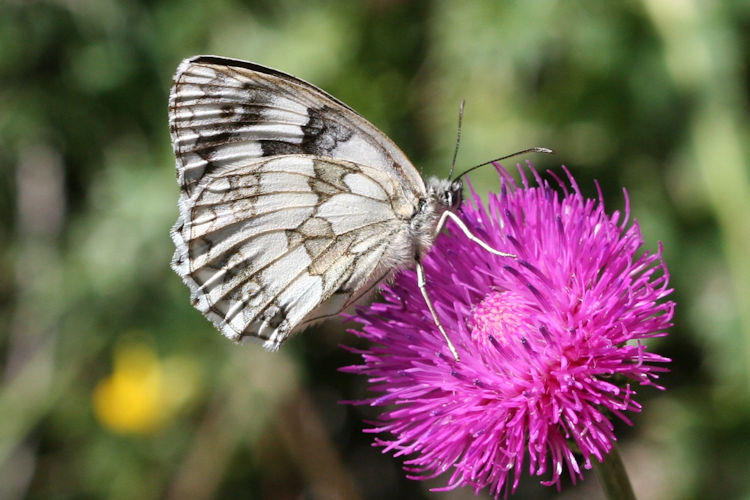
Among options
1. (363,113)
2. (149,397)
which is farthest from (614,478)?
(149,397)

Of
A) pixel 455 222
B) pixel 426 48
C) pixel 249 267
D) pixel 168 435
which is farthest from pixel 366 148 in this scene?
pixel 168 435

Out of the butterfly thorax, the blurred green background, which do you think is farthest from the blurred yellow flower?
the butterfly thorax

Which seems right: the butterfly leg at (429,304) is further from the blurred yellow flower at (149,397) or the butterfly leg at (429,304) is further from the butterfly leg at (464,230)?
the blurred yellow flower at (149,397)

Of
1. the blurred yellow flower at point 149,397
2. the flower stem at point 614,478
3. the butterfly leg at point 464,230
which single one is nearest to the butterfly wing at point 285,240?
the butterfly leg at point 464,230

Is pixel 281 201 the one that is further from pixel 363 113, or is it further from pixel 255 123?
pixel 363 113

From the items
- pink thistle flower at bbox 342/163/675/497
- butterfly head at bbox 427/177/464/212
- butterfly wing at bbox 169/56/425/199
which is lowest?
pink thistle flower at bbox 342/163/675/497

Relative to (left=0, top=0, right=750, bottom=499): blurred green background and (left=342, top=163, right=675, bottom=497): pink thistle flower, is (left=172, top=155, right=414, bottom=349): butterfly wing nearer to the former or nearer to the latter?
(left=342, top=163, right=675, bottom=497): pink thistle flower
